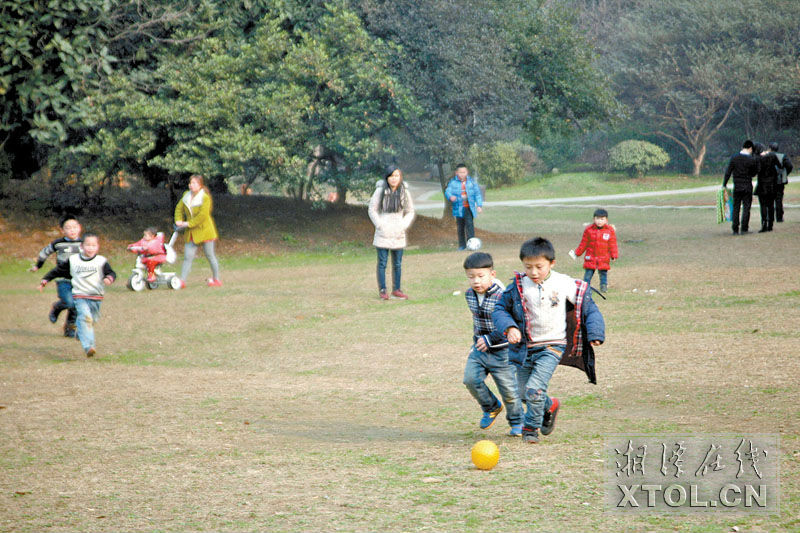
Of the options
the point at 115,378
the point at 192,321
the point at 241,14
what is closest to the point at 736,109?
the point at 241,14

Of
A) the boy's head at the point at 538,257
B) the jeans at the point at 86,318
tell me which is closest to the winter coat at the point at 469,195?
the jeans at the point at 86,318

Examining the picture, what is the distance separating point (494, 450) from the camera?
5.13 m

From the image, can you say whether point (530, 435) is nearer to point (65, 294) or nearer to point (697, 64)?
point (65, 294)

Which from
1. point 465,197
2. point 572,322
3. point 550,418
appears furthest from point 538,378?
point 465,197

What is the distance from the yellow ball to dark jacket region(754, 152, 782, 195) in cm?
1536

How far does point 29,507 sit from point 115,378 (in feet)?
13.4

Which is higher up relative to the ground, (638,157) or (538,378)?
(638,157)

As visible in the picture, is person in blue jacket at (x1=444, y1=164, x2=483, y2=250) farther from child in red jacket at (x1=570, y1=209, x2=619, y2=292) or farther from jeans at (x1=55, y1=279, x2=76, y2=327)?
jeans at (x1=55, y1=279, x2=76, y2=327)

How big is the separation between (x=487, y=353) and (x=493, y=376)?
0.59 ft

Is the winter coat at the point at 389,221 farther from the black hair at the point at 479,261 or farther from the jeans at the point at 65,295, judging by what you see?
the black hair at the point at 479,261

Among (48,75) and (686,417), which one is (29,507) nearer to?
(686,417)

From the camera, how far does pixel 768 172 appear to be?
61.1 feet

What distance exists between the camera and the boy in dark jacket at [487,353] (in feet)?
19.1

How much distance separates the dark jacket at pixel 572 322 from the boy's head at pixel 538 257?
17 centimetres
